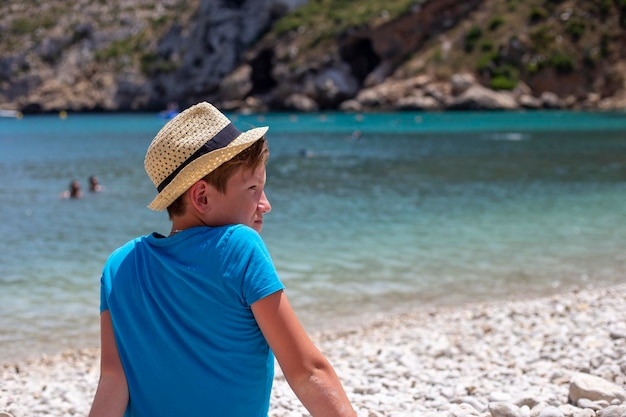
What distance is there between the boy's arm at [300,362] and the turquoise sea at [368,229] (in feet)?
2.92

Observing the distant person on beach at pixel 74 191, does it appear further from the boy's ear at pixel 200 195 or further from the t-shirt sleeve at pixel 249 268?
the t-shirt sleeve at pixel 249 268

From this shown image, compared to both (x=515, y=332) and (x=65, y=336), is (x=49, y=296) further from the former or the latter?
(x=515, y=332)

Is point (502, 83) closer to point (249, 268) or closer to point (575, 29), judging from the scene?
point (575, 29)

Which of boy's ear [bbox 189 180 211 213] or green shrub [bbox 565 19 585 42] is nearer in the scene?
boy's ear [bbox 189 180 211 213]

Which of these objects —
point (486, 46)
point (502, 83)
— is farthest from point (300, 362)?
point (486, 46)

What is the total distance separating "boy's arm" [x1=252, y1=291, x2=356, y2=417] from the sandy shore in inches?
89.1

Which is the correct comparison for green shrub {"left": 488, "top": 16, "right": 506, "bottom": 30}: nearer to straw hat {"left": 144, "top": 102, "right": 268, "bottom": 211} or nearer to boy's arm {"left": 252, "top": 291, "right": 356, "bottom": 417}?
straw hat {"left": 144, "top": 102, "right": 268, "bottom": 211}

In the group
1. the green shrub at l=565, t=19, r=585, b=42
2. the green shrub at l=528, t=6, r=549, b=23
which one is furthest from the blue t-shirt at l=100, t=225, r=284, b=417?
the green shrub at l=528, t=6, r=549, b=23

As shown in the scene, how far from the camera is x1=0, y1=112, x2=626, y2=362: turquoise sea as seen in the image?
10.4m

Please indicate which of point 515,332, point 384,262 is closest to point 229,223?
point 515,332

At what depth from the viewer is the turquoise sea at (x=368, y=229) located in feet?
34.1

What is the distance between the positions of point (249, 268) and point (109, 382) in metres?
0.74

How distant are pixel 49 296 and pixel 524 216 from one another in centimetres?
1091

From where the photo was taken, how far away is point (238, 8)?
10300cm
